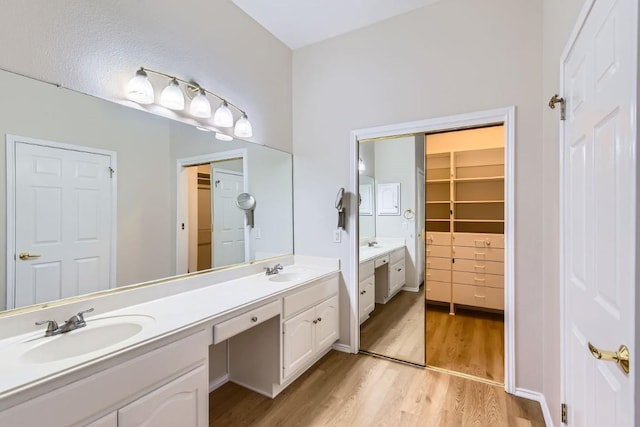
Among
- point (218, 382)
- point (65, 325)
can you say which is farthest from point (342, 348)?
point (65, 325)

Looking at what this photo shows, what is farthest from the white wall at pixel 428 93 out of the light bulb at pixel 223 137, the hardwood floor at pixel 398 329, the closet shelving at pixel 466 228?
the closet shelving at pixel 466 228

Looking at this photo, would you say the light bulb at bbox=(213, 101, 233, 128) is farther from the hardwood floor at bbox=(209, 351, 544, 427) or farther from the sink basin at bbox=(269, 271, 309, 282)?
the hardwood floor at bbox=(209, 351, 544, 427)

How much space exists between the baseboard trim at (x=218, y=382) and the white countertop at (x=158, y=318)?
0.72 m

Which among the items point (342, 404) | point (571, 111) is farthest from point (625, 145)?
point (342, 404)

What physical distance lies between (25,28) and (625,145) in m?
2.29

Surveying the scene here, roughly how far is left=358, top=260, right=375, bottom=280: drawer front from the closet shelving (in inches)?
39.2

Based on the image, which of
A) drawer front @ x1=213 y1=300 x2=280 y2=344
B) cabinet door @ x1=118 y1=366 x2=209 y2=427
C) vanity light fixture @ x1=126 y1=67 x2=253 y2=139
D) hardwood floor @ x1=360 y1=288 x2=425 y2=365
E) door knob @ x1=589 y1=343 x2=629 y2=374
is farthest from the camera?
hardwood floor @ x1=360 y1=288 x2=425 y2=365

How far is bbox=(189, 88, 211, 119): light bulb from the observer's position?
76.7 inches

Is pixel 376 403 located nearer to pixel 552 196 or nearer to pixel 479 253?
pixel 552 196

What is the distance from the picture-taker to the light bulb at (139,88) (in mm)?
1614

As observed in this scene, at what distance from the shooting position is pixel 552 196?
168cm

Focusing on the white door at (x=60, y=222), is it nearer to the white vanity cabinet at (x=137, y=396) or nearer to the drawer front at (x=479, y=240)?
the white vanity cabinet at (x=137, y=396)

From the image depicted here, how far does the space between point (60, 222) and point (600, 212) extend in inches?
88.2

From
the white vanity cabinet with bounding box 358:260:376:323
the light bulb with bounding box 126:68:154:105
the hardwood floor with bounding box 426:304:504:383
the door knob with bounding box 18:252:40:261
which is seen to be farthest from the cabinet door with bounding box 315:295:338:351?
the light bulb with bounding box 126:68:154:105
